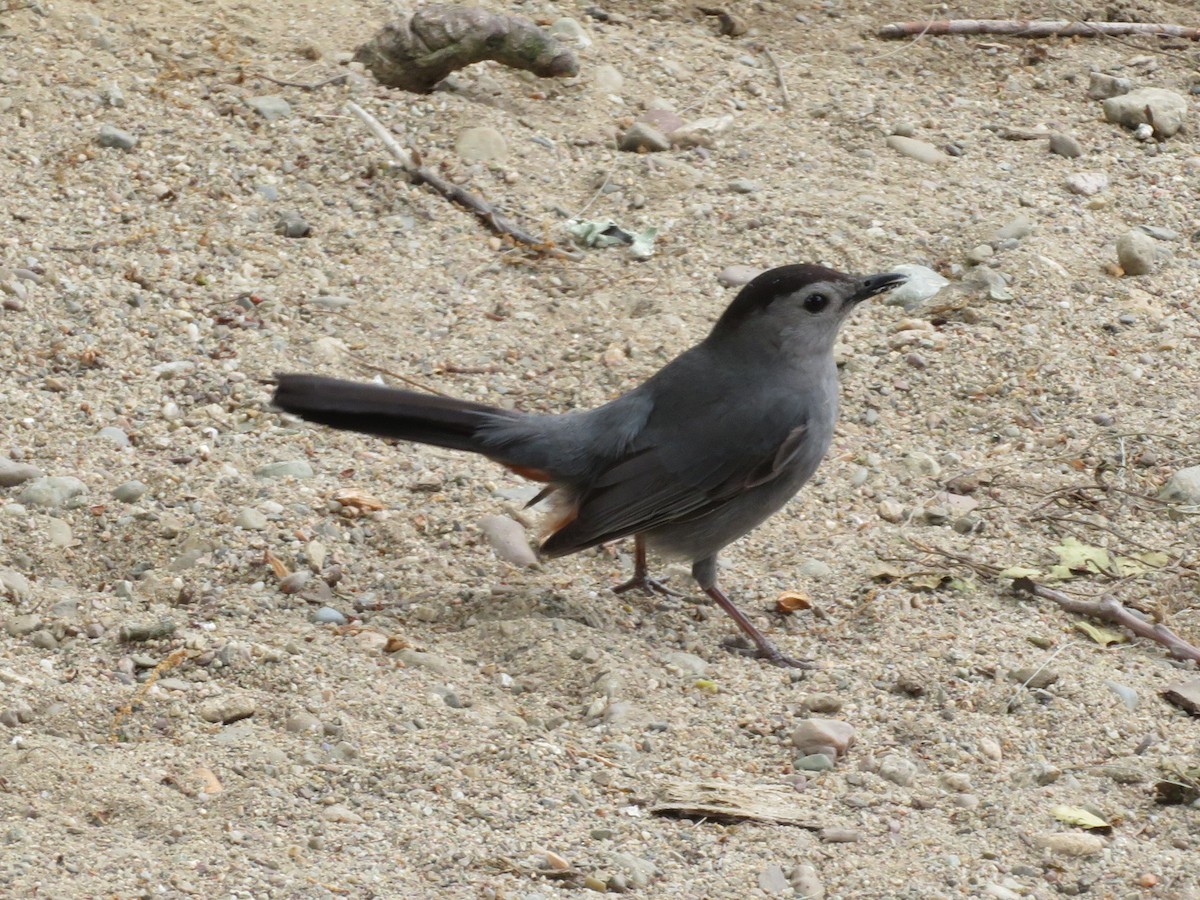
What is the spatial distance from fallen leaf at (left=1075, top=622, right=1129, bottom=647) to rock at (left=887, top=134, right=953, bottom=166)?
2.84 meters

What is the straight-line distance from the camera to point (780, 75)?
7.60m

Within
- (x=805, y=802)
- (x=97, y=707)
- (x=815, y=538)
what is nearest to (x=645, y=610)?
(x=815, y=538)

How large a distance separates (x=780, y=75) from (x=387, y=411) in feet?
12.0

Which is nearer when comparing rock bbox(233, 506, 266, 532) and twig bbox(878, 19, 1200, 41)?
rock bbox(233, 506, 266, 532)

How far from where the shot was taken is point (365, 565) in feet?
16.3

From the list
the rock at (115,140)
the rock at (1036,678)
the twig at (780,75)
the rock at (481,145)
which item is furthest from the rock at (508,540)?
the twig at (780,75)

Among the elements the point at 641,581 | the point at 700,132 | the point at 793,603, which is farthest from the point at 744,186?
the point at 793,603

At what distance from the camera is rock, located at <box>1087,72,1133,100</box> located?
7.63 metres

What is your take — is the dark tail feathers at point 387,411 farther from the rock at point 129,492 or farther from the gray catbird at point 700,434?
the rock at point 129,492

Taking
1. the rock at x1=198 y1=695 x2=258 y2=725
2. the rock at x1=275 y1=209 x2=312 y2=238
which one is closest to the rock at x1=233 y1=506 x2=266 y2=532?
the rock at x1=198 y1=695 x2=258 y2=725

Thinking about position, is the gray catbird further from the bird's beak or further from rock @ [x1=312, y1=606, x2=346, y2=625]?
rock @ [x1=312, y1=606, x2=346, y2=625]

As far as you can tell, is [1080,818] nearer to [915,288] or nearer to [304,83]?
[915,288]

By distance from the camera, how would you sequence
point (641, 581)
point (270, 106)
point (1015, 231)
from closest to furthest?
point (641, 581)
point (1015, 231)
point (270, 106)

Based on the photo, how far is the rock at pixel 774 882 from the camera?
368 centimetres
